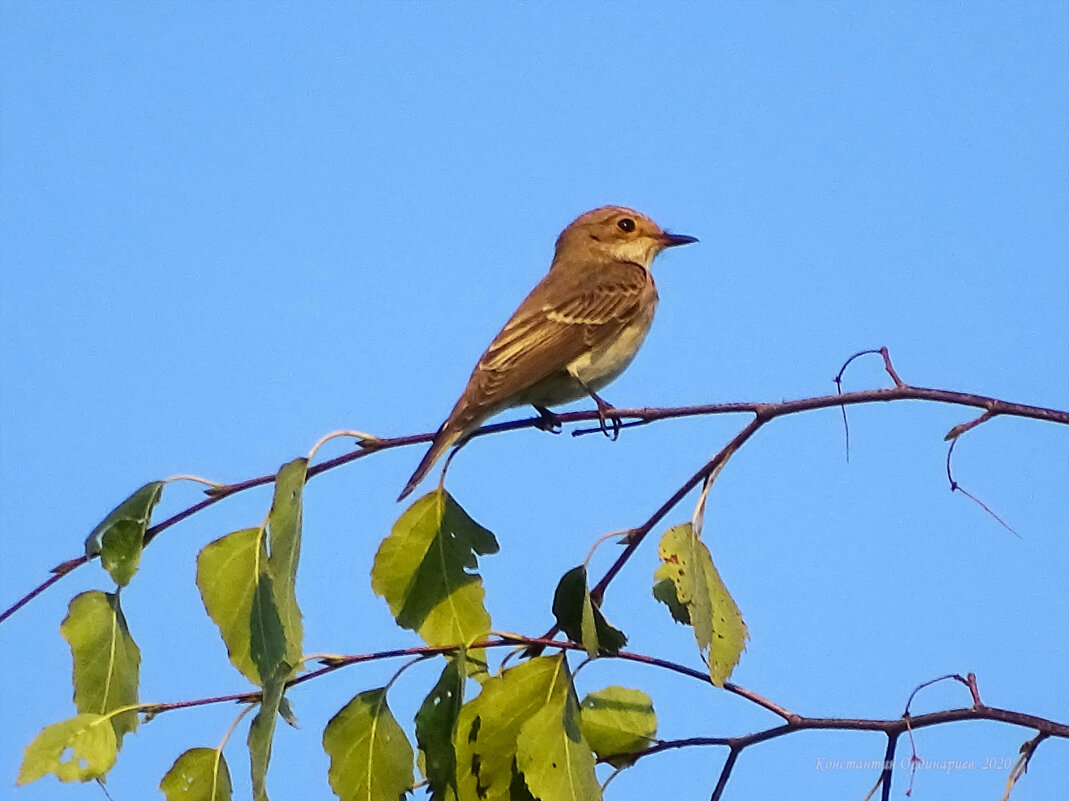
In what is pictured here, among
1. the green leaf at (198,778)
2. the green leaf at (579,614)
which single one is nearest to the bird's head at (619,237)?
the green leaf at (579,614)

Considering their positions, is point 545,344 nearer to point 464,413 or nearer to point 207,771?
point 464,413

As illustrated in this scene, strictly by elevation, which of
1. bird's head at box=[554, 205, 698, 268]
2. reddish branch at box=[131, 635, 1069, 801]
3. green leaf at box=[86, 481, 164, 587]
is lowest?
reddish branch at box=[131, 635, 1069, 801]

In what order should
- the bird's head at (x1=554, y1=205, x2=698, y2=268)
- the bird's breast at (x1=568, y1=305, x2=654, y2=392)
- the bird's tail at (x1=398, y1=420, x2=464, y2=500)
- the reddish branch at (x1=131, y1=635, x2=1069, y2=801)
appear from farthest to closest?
the bird's head at (x1=554, y1=205, x2=698, y2=268), the bird's breast at (x1=568, y1=305, x2=654, y2=392), the bird's tail at (x1=398, y1=420, x2=464, y2=500), the reddish branch at (x1=131, y1=635, x2=1069, y2=801)

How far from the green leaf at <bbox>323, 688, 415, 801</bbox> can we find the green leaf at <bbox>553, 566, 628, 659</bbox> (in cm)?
64

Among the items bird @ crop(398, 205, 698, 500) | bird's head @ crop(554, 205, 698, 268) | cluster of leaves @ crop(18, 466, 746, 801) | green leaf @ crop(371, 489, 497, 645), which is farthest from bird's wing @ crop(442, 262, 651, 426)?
cluster of leaves @ crop(18, 466, 746, 801)

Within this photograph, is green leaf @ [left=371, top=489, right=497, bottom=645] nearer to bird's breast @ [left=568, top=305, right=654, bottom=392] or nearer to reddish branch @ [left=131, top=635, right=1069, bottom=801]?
reddish branch @ [left=131, top=635, right=1069, bottom=801]

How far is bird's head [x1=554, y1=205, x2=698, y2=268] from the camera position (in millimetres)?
8859

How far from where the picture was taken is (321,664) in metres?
3.74

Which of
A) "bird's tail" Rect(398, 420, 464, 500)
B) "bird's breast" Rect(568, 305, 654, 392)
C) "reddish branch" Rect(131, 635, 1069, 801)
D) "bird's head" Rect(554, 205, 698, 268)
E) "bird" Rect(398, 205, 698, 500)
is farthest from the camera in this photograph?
"bird's head" Rect(554, 205, 698, 268)

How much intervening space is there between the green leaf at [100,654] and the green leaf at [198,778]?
0.28m

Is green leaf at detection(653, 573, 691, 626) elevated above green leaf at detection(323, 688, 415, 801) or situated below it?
above

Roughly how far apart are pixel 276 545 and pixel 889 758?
1.89 m

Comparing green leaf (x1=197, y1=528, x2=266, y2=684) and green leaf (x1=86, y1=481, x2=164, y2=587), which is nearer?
green leaf (x1=197, y1=528, x2=266, y2=684)

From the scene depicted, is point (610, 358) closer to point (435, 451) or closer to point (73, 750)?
point (435, 451)
